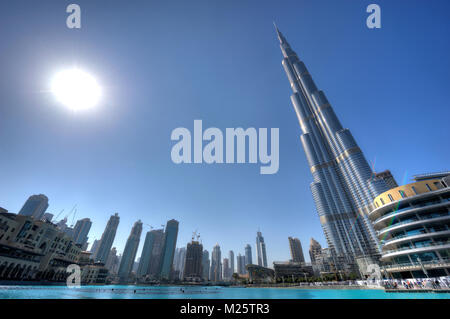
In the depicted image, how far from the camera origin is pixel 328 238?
456 ft

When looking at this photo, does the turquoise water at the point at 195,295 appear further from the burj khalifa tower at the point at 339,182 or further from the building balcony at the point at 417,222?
the burj khalifa tower at the point at 339,182

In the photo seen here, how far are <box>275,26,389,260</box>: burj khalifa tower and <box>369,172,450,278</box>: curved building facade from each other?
76.2 m

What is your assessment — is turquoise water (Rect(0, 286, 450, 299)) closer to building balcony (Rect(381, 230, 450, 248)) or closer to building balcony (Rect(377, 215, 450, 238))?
building balcony (Rect(381, 230, 450, 248))

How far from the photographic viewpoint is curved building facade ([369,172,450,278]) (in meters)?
42.1

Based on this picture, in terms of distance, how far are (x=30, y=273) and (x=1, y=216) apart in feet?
81.8

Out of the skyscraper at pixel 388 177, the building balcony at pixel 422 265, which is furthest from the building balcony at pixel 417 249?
the skyscraper at pixel 388 177

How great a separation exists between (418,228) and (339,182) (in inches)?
4399

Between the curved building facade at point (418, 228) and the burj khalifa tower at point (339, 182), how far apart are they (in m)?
76.2

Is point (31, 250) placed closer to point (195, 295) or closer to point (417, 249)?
point (195, 295)

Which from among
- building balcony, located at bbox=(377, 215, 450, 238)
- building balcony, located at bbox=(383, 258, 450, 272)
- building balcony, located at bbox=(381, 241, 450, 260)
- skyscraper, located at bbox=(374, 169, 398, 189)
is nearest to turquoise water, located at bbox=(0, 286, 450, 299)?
building balcony, located at bbox=(383, 258, 450, 272)

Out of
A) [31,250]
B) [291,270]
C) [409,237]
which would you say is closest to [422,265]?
[409,237]

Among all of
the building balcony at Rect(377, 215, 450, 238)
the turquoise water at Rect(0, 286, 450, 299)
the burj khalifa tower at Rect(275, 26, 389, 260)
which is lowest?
the turquoise water at Rect(0, 286, 450, 299)

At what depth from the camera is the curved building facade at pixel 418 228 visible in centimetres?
4209
